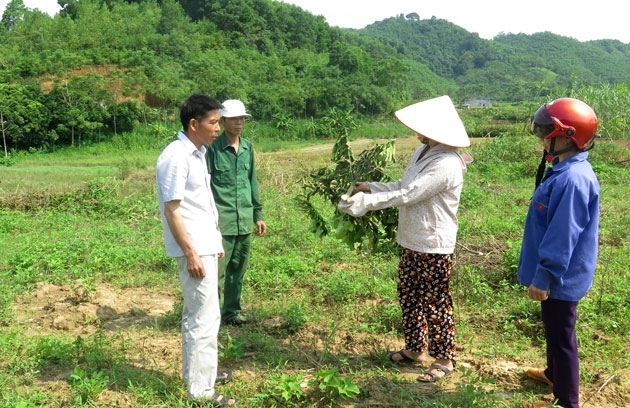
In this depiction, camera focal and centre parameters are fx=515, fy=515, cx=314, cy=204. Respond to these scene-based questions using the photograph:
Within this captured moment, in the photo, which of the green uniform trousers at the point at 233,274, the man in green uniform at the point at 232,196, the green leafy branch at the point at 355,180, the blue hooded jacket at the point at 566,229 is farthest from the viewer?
the green uniform trousers at the point at 233,274

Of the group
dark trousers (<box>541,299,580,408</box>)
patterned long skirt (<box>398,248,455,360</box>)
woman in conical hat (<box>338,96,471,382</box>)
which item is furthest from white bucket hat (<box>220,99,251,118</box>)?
dark trousers (<box>541,299,580,408</box>)

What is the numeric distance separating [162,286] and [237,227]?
1.92 m

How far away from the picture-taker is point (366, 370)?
3553 mm

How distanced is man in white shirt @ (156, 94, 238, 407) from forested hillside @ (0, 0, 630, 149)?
1378cm

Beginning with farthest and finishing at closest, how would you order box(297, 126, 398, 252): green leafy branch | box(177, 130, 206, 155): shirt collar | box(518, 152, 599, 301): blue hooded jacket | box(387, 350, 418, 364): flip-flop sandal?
1. box(297, 126, 398, 252): green leafy branch
2. box(387, 350, 418, 364): flip-flop sandal
3. box(177, 130, 206, 155): shirt collar
4. box(518, 152, 599, 301): blue hooded jacket

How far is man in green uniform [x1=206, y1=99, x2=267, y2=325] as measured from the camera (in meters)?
4.16

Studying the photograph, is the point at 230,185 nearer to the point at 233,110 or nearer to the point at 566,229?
the point at 233,110

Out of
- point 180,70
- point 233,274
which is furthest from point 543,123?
point 180,70

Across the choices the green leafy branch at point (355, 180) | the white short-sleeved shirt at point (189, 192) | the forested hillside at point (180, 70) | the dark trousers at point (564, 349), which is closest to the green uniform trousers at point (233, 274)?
the green leafy branch at point (355, 180)

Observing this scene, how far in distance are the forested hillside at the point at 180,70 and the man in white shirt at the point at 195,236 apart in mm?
13781

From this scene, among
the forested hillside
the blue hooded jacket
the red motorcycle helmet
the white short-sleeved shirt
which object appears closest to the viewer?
the blue hooded jacket

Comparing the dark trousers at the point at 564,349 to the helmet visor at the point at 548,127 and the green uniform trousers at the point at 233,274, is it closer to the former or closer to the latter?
the helmet visor at the point at 548,127

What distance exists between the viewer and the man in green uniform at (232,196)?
416 cm

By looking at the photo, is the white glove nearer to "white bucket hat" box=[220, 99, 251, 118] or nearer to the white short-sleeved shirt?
the white short-sleeved shirt
